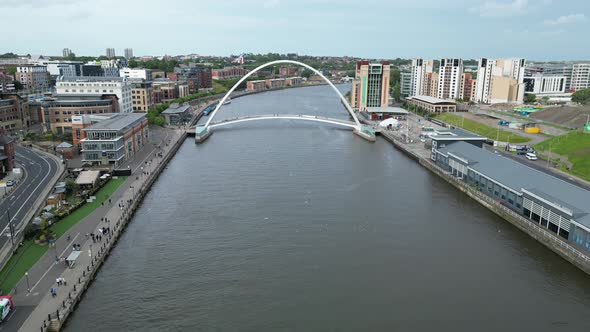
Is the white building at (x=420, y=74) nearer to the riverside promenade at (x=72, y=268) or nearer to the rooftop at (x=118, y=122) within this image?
the rooftop at (x=118, y=122)

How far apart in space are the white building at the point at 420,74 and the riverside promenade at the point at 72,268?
233 feet

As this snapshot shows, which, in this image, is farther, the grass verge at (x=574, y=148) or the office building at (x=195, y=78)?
the office building at (x=195, y=78)

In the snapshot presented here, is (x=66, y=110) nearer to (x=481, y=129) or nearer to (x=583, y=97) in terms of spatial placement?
(x=481, y=129)

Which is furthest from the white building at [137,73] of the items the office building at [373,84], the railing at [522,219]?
the railing at [522,219]

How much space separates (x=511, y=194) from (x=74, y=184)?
25987 millimetres

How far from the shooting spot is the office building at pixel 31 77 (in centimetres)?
7975

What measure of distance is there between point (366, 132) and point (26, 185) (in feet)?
112

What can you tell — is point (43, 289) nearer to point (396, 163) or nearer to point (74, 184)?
point (74, 184)

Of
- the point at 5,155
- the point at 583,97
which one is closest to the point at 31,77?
the point at 5,155

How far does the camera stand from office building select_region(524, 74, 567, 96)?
90562 mm

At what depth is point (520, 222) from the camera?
906 inches

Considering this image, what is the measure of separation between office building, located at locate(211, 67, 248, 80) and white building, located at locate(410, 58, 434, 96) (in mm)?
59499

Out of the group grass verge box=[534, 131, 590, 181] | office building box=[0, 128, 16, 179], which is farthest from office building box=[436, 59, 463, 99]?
office building box=[0, 128, 16, 179]

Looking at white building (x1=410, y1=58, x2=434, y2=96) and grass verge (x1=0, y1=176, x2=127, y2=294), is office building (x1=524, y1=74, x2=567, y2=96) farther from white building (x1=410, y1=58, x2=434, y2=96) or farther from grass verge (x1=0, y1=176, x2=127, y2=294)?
grass verge (x1=0, y1=176, x2=127, y2=294)
